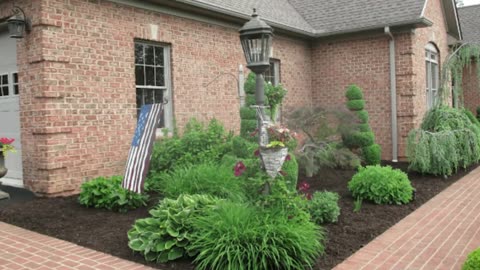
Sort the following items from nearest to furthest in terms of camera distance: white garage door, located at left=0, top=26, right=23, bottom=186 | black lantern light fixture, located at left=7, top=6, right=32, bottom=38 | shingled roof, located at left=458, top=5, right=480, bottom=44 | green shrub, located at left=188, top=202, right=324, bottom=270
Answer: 1. green shrub, located at left=188, top=202, right=324, bottom=270
2. black lantern light fixture, located at left=7, top=6, right=32, bottom=38
3. white garage door, located at left=0, top=26, right=23, bottom=186
4. shingled roof, located at left=458, top=5, right=480, bottom=44

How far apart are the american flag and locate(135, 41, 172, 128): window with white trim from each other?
107 inches

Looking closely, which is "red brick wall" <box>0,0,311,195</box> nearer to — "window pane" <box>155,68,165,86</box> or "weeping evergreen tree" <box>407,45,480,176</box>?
"window pane" <box>155,68,165,86</box>

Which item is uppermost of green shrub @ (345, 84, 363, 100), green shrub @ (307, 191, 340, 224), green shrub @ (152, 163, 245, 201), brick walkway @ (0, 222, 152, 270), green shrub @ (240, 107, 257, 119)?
green shrub @ (345, 84, 363, 100)

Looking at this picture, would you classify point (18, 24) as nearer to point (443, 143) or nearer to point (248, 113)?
point (248, 113)

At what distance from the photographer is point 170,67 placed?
9.02 m

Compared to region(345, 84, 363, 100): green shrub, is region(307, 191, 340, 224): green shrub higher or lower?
lower

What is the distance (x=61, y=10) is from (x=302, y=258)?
562 cm

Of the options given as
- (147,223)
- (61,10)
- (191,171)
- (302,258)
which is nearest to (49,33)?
(61,10)

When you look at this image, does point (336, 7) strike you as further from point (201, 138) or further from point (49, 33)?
point (49, 33)

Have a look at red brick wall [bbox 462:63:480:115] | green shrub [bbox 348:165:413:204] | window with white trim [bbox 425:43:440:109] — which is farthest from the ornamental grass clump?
red brick wall [bbox 462:63:480:115]

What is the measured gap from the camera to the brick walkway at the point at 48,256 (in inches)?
170

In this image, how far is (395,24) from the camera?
37.5 feet

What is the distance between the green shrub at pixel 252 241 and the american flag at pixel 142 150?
5.03 ft

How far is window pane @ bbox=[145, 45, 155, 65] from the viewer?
8.67 meters
